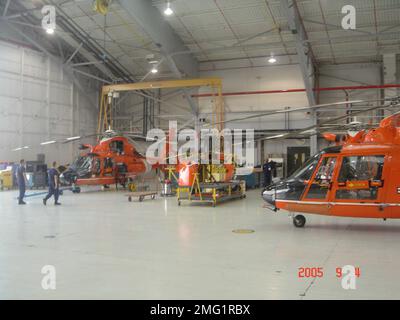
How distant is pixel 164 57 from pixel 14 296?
46.5 ft

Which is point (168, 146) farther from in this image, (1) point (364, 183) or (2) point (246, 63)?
(1) point (364, 183)

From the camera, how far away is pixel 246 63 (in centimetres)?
2114

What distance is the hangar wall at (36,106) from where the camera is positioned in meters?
17.6

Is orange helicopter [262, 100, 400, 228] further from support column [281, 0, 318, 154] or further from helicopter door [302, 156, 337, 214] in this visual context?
support column [281, 0, 318, 154]

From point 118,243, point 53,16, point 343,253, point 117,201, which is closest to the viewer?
point 343,253

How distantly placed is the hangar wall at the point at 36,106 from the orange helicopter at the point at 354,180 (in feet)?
41.8

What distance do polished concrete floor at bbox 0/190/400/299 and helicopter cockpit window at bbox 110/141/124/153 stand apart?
746 cm

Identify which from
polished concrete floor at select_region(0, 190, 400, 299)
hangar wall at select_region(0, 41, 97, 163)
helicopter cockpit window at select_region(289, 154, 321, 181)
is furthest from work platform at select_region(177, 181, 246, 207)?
hangar wall at select_region(0, 41, 97, 163)

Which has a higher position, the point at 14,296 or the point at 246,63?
the point at 246,63

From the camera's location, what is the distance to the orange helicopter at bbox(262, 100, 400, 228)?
22.3ft

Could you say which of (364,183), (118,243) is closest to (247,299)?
(118,243)
